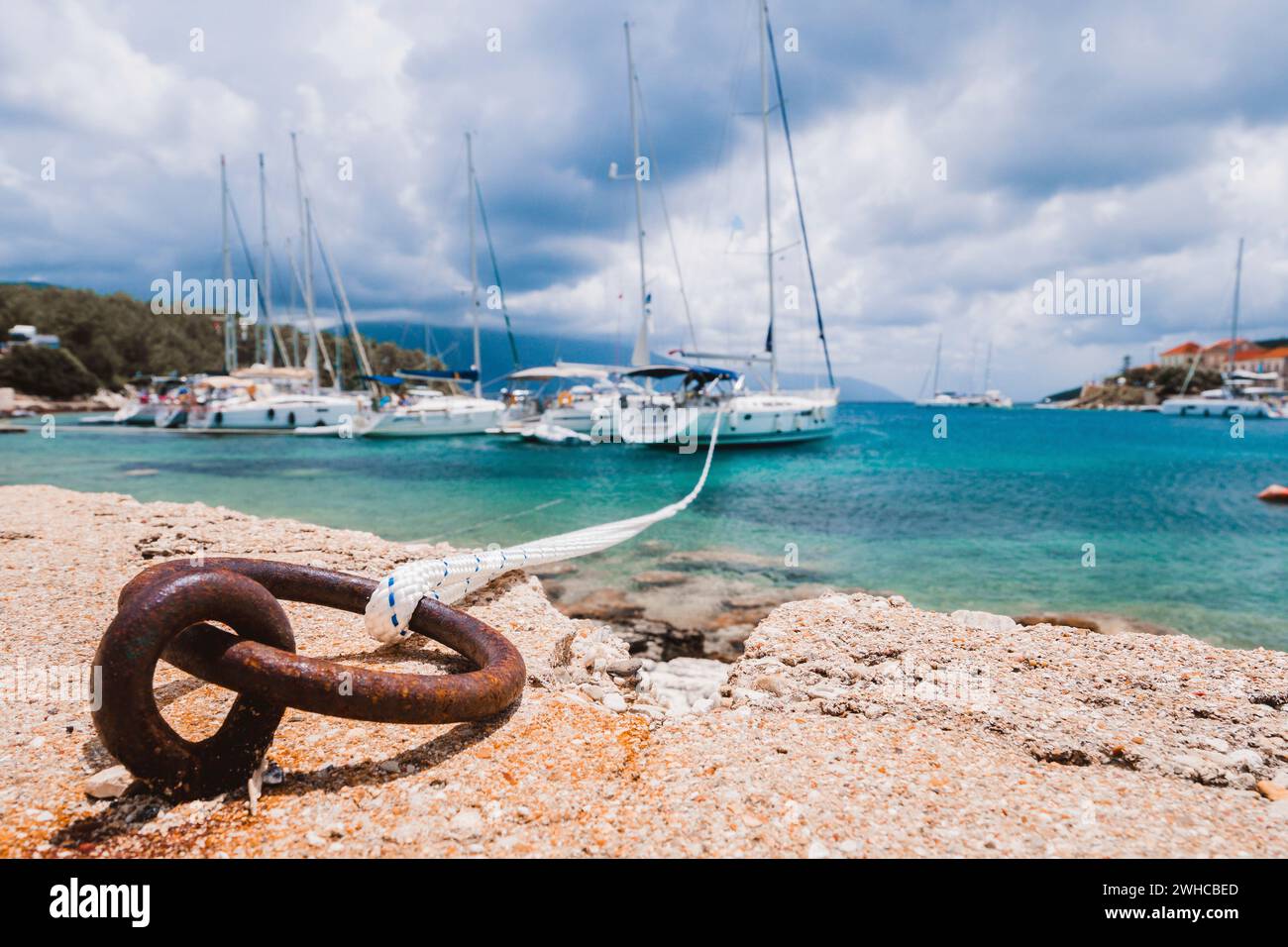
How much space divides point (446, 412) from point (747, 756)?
44217mm

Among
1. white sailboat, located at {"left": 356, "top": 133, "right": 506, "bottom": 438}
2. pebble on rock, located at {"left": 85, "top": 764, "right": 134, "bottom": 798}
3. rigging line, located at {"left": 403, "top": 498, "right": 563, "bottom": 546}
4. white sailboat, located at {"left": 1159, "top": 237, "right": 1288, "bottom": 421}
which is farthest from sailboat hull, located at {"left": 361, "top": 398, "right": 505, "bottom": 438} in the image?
white sailboat, located at {"left": 1159, "top": 237, "right": 1288, "bottom": 421}

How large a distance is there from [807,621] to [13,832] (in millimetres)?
4479

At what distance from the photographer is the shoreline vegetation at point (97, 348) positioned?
2837 inches

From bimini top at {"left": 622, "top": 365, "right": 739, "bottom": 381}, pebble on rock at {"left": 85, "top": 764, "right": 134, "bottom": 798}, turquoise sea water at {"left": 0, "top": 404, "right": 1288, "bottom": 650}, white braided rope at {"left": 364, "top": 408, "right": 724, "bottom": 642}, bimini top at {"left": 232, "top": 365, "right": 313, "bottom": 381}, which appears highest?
bimini top at {"left": 232, "top": 365, "right": 313, "bottom": 381}

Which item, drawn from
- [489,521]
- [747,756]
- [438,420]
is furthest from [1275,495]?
[438,420]

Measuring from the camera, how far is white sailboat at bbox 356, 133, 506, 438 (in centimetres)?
4334

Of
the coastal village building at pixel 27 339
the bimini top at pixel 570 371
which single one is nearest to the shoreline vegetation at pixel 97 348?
the coastal village building at pixel 27 339

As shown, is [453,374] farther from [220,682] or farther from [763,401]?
[220,682]

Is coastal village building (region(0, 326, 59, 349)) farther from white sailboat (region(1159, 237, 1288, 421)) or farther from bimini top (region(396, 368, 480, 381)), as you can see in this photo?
white sailboat (region(1159, 237, 1288, 421))

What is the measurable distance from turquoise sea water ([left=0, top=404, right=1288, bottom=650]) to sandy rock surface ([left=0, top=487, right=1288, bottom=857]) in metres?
5.94

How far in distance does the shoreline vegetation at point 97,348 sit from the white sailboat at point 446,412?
16.0 m

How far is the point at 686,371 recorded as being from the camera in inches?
1353
